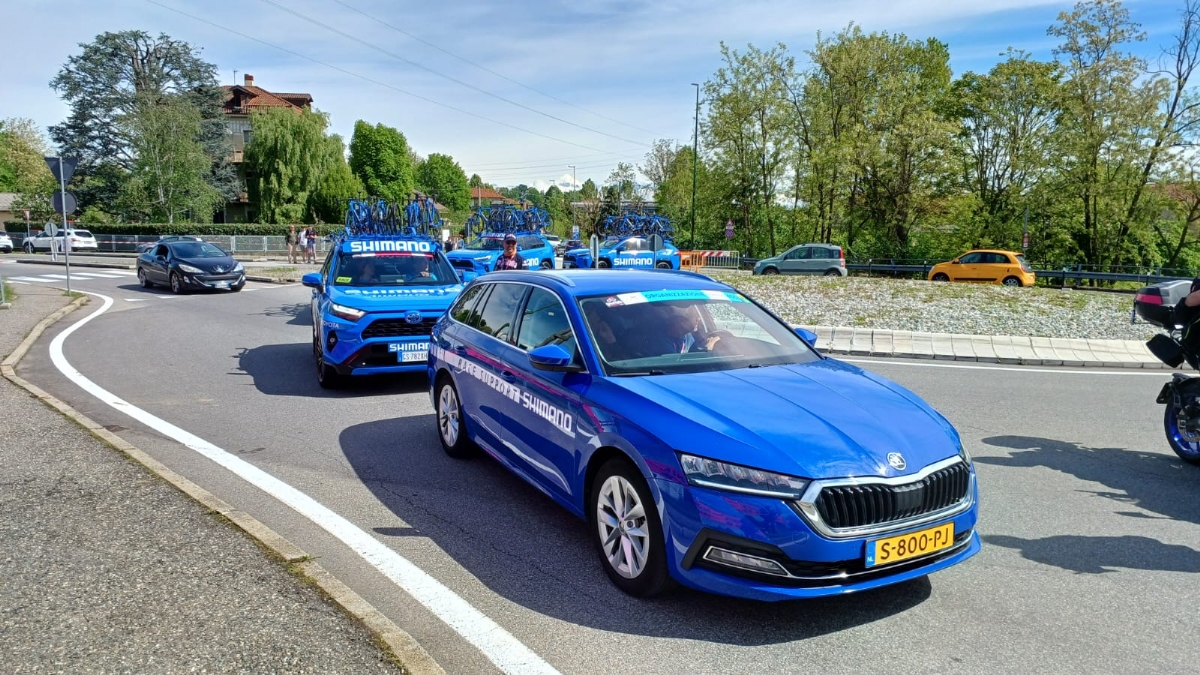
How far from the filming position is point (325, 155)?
62812mm

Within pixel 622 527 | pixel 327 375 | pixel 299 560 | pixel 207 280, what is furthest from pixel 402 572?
pixel 207 280

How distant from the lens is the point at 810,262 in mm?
35281

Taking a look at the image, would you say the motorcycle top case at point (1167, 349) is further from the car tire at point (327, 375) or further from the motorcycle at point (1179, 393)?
the car tire at point (327, 375)

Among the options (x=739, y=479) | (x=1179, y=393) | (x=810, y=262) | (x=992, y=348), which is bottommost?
(x=992, y=348)

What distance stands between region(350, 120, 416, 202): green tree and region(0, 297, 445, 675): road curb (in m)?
82.0

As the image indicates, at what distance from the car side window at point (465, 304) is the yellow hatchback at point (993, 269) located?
91.7 ft

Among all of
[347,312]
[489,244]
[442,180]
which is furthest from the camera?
[442,180]

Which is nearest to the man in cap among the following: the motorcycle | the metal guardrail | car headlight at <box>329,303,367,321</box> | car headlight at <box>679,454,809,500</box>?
car headlight at <box>329,303,367,321</box>

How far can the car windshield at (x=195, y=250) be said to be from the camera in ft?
79.1

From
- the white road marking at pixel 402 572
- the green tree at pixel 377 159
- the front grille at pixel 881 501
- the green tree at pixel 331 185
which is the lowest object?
the white road marking at pixel 402 572

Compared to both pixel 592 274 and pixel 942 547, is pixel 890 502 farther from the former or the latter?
pixel 592 274

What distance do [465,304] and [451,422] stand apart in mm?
983

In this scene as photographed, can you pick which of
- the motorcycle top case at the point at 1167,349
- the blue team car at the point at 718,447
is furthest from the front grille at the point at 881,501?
the motorcycle top case at the point at 1167,349

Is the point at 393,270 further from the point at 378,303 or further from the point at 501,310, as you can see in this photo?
the point at 501,310
